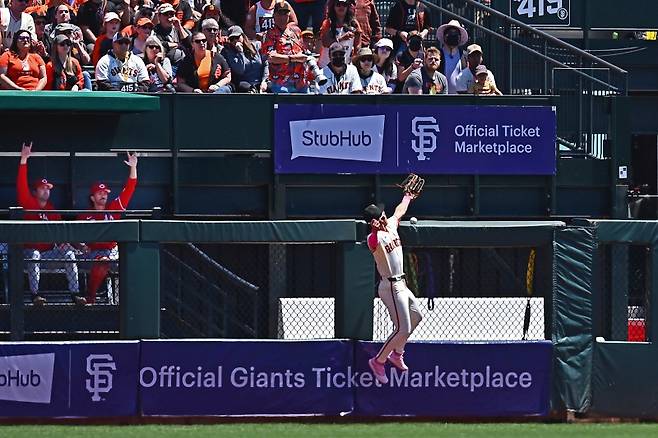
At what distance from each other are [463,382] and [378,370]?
782mm

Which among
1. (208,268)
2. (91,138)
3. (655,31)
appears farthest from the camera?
(655,31)

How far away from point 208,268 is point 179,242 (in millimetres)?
2185

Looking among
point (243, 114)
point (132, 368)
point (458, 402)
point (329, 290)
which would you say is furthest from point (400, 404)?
point (243, 114)

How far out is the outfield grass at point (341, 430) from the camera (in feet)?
37.4

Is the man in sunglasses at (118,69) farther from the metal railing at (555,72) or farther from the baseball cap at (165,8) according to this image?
the metal railing at (555,72)

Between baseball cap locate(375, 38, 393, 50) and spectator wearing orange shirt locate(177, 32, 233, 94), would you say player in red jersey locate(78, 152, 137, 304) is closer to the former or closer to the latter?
spectator wearing orange shirt locate(177, 32, 233, 94)

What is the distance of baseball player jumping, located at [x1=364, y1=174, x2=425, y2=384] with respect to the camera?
12.2 m

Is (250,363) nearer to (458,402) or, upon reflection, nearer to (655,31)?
(458,402)

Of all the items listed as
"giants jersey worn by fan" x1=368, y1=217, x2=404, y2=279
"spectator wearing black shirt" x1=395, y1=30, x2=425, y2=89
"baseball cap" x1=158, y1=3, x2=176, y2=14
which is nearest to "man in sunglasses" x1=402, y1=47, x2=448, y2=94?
"spectator wearing black shirt" x1=395, y1=30, x2=425, y2=89

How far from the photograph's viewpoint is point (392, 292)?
12227 millimetres

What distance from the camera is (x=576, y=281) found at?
12695mm

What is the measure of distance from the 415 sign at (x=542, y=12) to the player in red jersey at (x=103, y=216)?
22.8 feet

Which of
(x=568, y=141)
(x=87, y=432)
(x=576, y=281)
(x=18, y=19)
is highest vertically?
(x=18, y=19)

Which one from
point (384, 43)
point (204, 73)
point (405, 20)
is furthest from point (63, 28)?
point (405, 20)
